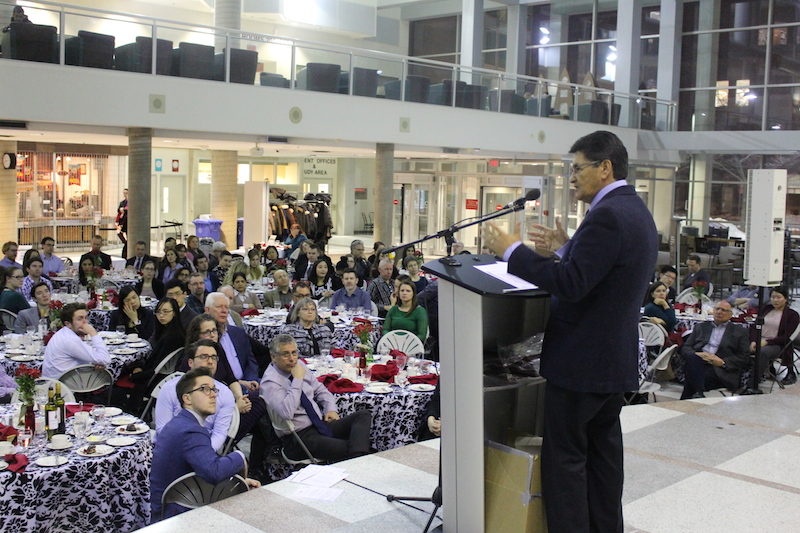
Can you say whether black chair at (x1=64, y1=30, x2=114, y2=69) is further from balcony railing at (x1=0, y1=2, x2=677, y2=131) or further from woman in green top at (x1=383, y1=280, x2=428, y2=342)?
woman in green top at (x1=383, y1=280, x2=428, y2=342)

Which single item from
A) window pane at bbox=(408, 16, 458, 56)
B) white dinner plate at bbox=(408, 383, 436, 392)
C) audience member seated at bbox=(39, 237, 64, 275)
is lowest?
white dinner plate at bbox=(408, 383, 436, 392)

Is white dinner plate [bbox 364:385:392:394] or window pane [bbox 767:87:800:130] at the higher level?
window pane [bbox 767:87:800:130]

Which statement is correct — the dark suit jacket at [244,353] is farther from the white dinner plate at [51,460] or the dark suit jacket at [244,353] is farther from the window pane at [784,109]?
the window pane at [784,109]

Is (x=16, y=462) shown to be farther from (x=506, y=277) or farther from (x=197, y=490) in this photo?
(x=506, y=277)

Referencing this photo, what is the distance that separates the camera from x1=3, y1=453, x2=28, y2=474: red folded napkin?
14.9ft

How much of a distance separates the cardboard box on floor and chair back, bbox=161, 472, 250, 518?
179 centimetres

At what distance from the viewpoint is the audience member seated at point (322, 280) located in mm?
11953

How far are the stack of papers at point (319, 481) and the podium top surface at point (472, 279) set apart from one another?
60.3 inches

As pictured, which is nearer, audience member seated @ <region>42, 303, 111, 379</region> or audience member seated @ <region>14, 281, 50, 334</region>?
audience member seated @ <region>42, 303, 111, 379</region>

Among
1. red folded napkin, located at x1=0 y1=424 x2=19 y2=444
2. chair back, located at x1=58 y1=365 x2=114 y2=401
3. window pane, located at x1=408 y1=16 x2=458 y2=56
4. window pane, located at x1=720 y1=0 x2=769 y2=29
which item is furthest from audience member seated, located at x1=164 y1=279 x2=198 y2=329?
window pane, located at x1=408 y1=16 x2=458 y2=56

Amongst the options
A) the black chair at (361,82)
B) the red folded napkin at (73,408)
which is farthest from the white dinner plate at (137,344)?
the black chair at (361,82)

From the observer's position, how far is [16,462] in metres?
4.62

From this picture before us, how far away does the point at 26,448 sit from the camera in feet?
16.3

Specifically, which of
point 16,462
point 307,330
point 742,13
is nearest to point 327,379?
point 307,330
